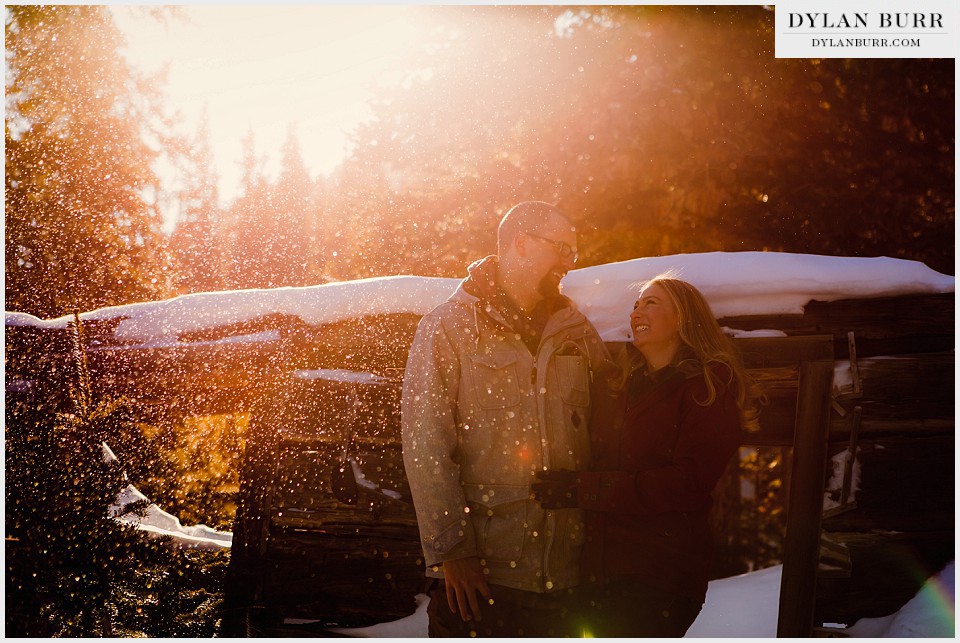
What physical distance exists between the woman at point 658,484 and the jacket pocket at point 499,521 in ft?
0.34

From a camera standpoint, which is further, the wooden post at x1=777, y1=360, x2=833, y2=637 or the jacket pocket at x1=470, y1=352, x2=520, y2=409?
the wooden post at x1=777, y1=360, x2=833, y2=637

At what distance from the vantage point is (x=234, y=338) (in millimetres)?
4039

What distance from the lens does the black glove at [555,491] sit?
8.22 feet

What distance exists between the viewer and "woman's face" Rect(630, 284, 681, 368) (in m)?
2.63

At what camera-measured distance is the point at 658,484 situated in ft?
7.61

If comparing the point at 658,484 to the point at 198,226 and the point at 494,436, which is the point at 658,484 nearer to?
the point at 494,436

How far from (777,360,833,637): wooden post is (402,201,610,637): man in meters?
1.22

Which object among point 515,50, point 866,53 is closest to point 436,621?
point 866,53

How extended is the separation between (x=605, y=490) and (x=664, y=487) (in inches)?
8.3

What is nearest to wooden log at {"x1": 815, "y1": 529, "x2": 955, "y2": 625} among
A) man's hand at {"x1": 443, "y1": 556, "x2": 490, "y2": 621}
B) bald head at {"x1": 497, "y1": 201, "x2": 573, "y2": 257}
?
man's hand at {"x1": 443, "y1": 556, "x2": 490, "y2": 621}

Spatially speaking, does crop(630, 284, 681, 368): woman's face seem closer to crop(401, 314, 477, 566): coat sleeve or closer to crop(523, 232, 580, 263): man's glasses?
crop(523, 232, 580, 263): man's glasses

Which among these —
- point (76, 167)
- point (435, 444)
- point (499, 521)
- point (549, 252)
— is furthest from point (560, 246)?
point (76, 167)

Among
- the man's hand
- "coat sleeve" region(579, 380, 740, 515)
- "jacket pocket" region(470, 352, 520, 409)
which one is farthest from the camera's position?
"jacket pocket" region(470, 352, 520, 409)

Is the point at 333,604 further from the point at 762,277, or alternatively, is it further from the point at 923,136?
the point at 923,136
